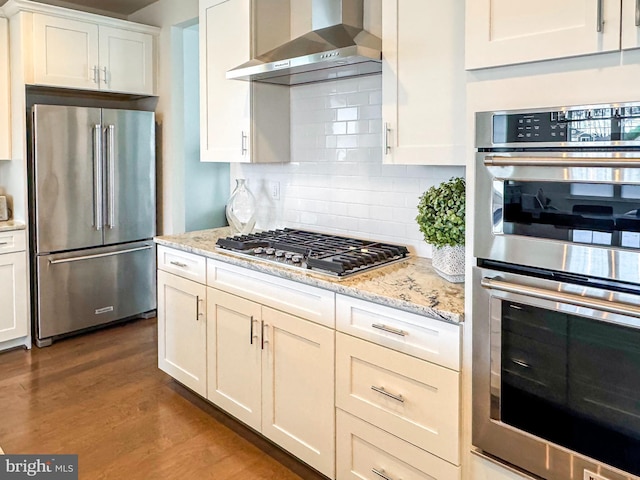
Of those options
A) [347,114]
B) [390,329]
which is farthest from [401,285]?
[347,114]

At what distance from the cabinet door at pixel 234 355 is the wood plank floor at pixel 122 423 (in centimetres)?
17

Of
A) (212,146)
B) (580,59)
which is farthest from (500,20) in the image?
(212,146)

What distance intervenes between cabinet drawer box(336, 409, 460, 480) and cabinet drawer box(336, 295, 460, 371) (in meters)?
0.35

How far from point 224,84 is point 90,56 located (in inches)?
60.6

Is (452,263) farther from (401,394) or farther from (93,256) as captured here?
(93,256)

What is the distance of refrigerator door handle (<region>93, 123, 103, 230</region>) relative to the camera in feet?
13.1

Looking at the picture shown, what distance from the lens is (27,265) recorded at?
380 cm

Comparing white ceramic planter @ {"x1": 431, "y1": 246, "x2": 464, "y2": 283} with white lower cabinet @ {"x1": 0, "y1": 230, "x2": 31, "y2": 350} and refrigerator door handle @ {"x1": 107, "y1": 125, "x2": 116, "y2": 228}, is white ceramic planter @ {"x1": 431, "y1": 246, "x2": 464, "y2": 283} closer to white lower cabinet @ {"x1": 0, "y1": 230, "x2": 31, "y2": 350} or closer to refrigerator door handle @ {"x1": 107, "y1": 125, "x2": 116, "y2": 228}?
refrigerator door handle @ {"x1": 107, "y1": 125, "x2": 116, "y2": 228}

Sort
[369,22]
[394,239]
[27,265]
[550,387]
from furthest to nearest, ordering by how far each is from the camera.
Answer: [27,265]
[394,239]
[369,22]
[550,387]

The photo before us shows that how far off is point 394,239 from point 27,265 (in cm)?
274

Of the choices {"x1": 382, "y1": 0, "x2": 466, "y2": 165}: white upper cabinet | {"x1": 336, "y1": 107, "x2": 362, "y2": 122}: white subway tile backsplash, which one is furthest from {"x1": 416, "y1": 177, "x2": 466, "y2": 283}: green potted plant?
{"x1": 336, "y1": 107, "x2": 362, "y2": 122}: white subway tile backsplash

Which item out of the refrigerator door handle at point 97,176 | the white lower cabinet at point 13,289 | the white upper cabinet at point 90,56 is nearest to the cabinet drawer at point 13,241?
the white lower cabinet at point 13,289

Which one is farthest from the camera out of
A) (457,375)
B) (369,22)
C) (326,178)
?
(326,178)

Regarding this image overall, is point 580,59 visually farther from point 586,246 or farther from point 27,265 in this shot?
point 27,265
